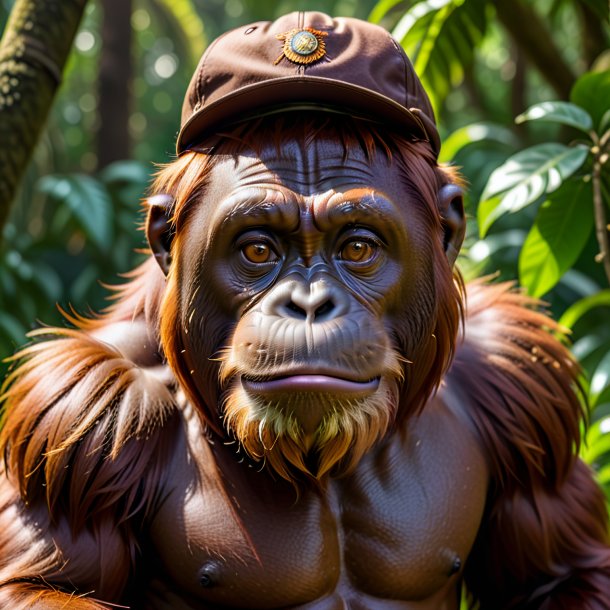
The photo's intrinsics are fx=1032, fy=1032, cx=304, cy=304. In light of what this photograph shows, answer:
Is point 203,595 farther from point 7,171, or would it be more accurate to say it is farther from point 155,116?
point 155,116

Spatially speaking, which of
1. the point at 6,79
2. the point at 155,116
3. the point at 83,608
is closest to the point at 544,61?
the point at 6,79

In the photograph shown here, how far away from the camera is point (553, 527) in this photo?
2072mm

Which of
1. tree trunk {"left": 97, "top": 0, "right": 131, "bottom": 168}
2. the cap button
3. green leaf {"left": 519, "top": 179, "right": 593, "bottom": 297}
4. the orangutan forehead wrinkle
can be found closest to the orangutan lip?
the orangutan forehead wrinkle

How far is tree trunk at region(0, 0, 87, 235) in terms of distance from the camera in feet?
7.25

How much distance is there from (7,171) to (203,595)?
100 cm

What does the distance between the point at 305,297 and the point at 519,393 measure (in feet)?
2.30

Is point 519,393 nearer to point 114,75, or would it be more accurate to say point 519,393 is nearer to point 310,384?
point 310,384

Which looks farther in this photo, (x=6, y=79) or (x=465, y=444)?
(x=6, y=79)

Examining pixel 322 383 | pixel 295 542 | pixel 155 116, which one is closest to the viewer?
pixel 322 383

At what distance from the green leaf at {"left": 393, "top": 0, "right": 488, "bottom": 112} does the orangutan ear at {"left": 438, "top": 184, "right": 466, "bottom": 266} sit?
0.78 m

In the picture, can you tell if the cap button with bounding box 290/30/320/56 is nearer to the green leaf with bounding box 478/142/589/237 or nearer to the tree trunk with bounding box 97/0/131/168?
the green leaf with bounding box 478/142/589/237

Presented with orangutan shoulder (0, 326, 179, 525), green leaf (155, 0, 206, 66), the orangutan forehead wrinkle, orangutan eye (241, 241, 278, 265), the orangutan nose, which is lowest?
green leaf (155, 0, 206, 66)

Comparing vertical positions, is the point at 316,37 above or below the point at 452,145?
above

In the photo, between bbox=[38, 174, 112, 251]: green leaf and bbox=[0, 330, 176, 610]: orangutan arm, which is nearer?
bbox=[0, 330, 176, 610]: orangutan arm
